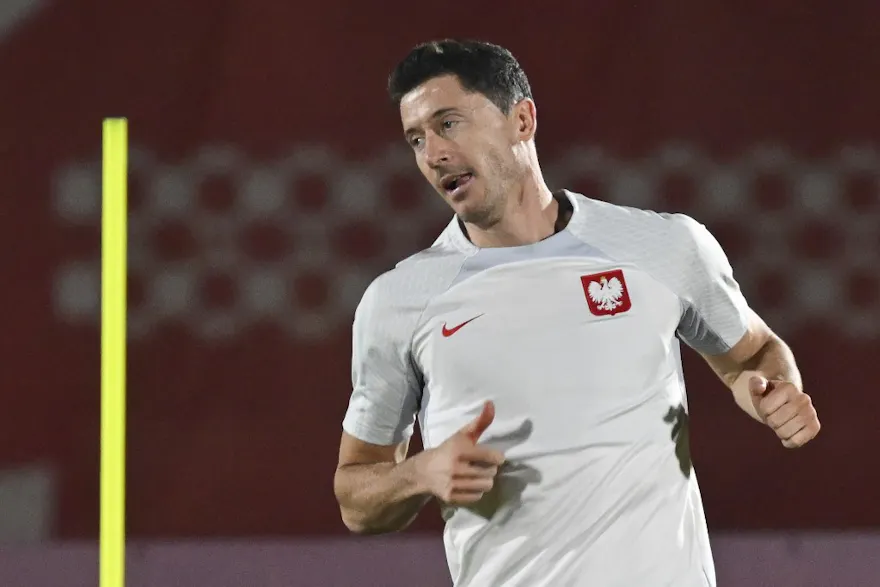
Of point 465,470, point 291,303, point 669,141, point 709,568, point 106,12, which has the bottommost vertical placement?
point 709,568

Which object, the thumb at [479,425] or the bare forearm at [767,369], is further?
the bare forearm at [767,369]

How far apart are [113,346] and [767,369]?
79 cm

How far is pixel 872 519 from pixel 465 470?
1.24m

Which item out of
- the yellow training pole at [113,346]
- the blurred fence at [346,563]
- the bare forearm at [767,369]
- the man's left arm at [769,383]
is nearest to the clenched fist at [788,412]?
the man's left arm at [769,383]

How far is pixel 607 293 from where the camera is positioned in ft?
4.47

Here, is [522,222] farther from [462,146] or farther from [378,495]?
[378,495]

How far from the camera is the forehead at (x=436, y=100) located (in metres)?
1.41

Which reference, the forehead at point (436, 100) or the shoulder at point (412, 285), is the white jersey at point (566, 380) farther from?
the forehead at point (436, 100)

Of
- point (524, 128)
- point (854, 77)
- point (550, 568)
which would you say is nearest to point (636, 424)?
point (550, 568)

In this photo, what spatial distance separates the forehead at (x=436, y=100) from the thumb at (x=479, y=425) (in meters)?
0.36

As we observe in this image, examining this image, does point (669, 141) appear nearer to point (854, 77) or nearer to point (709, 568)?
point (854, 77)

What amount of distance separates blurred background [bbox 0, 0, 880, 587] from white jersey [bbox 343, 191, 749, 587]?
28.8 inches

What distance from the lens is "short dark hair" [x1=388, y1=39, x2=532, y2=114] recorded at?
143 cm

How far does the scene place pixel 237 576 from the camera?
2.10 metres
